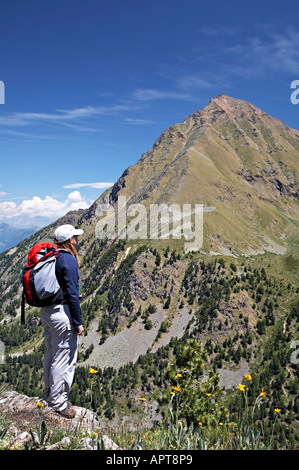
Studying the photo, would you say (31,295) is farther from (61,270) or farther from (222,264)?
(222,264)

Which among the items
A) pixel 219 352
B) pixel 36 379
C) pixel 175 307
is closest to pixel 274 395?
pixel 219 352

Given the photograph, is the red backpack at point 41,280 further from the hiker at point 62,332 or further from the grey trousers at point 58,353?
the grey trousers at point 58,353

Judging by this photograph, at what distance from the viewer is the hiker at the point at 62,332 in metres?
7.89

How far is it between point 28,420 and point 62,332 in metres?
2.12

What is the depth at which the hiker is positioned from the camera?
25.9ft

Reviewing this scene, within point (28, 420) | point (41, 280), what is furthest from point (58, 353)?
point (41, 280)

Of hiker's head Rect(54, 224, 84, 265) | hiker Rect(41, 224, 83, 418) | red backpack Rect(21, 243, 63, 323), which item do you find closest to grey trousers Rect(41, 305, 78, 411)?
hiker Rect(41, 224, 83, 418)

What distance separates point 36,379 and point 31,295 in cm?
20240

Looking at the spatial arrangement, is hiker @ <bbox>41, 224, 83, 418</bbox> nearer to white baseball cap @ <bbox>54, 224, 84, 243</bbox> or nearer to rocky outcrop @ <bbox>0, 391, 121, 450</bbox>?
white baseball cap @ <bbox>54, 224, 84, 243</bbox>

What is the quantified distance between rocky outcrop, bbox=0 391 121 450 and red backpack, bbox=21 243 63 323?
8.41 feet

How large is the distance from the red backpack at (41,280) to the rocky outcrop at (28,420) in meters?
2.56

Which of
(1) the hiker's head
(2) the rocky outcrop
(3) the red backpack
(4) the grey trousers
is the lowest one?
(2) the rocky outcrop

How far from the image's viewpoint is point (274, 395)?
120 m
